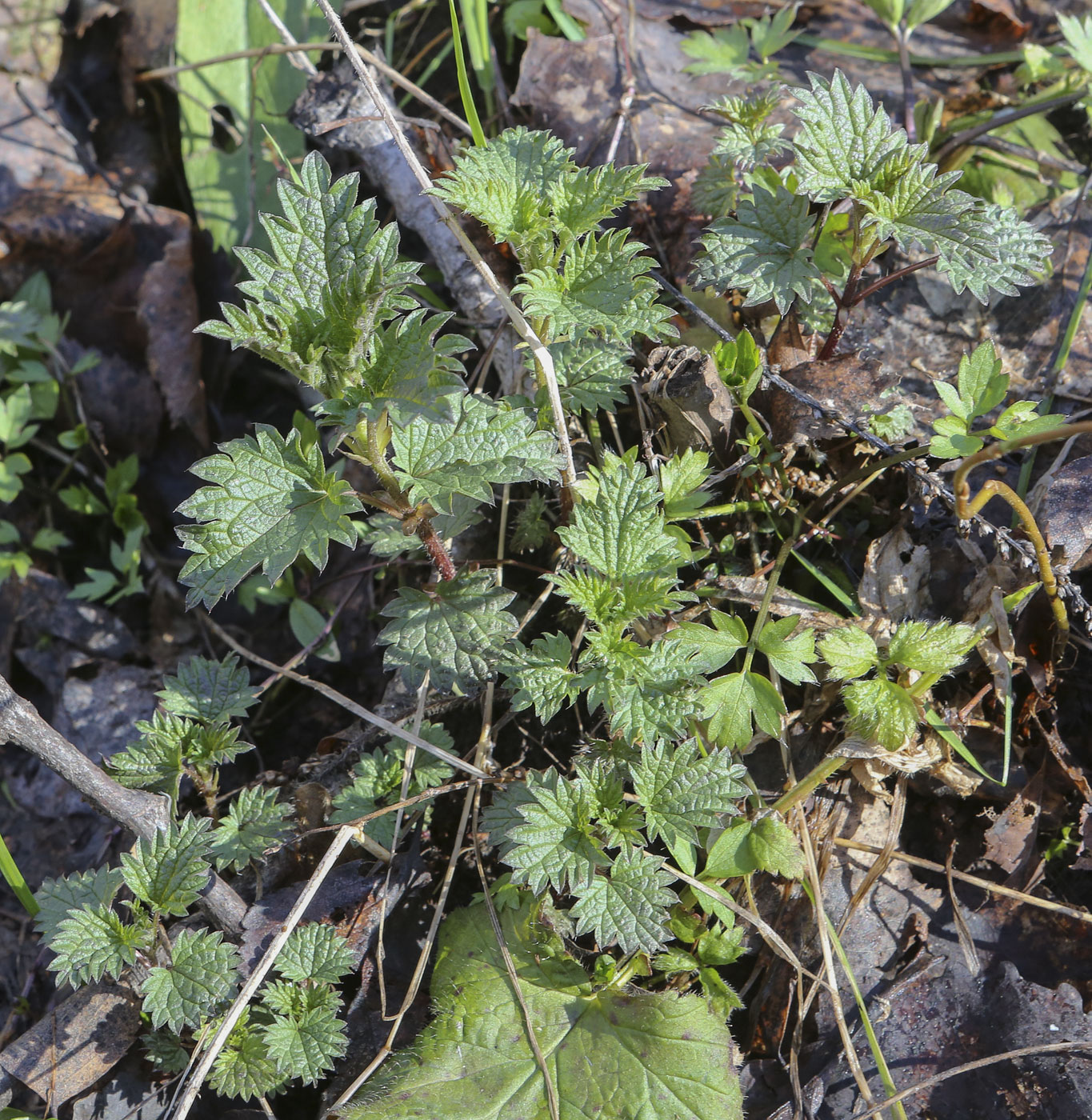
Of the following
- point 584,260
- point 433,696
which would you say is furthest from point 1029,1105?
point 584,260

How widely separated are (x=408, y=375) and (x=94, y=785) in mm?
1230

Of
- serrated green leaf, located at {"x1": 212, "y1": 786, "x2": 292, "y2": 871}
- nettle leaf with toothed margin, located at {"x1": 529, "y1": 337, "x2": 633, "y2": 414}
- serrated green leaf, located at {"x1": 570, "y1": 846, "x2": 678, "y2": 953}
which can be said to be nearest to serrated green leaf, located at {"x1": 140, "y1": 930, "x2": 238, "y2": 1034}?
serrated green leaf, located at {"x1": 212, "y1": 786, "x2": 292, "y2": 871}

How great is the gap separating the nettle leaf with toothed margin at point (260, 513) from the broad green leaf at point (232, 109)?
180 cm

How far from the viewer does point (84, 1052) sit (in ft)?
6.94

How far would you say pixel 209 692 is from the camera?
2385 millimetres

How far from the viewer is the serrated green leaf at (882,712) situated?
204 centimetres

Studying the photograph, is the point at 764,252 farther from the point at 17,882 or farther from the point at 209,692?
the point at 17,882

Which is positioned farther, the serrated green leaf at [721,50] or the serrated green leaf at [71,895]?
the serrated green leaf at [721,50]

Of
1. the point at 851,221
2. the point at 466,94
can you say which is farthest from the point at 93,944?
the point at 851,221

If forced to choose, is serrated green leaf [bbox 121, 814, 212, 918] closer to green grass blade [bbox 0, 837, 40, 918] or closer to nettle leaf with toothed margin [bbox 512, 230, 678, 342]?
green grass blade [bbox 0, 837, 40, 918]

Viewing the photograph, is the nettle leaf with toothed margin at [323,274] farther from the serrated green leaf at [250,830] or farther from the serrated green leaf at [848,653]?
the serrated green leaf at [848,653]

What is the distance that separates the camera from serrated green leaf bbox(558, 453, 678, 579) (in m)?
2.05

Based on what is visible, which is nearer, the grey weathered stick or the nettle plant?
the grey weathered stick

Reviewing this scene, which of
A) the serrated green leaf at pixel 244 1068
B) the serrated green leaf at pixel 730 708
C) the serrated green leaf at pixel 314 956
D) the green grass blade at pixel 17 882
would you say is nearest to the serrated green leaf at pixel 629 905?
the serrated green leaf at pixel 730 708
